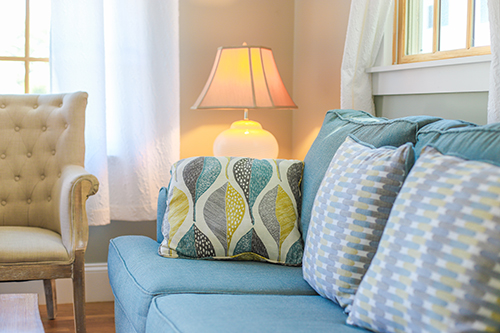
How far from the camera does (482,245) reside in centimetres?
82

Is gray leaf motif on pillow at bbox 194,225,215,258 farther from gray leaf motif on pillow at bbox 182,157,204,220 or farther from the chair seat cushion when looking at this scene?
the chair seat cushion

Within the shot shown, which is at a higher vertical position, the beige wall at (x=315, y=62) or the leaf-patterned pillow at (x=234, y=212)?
the beige wall at (x=315, y=62)

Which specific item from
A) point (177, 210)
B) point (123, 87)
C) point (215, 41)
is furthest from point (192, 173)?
point (215, 41)

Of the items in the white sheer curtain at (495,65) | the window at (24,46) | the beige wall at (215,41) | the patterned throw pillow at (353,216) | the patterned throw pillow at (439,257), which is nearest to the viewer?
the patterned throw pillow at (439,257)

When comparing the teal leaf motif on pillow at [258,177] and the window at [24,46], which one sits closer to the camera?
the teal leaf motif on pillow at [258,177]

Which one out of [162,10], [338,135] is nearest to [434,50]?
[338,135]

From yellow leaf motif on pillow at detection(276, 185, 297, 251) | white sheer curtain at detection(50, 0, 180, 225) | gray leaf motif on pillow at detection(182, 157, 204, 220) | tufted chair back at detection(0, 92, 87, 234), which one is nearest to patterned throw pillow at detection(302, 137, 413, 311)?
yellow leaf motif on pillow at detection(276, 185, 297, 251)

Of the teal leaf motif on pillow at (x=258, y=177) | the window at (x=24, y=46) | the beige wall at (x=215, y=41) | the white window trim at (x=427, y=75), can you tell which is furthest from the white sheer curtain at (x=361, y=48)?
the window at (x=24, y=46)

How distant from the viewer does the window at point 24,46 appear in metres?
2.54

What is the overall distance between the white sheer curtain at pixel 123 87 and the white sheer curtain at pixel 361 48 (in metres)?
0.92

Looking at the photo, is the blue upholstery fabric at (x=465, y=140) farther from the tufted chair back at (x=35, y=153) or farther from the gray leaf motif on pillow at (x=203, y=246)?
the tufted chair back at (x=35, y=153)

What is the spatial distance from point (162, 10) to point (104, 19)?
0.29 m

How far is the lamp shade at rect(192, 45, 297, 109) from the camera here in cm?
215

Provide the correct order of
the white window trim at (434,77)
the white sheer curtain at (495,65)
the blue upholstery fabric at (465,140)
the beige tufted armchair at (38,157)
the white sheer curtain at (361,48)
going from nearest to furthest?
the blue upholstery fabric at (465,140), the white sheer curtain at (495,65), the white window trim at (434,77), the white sheer curtain at (361,48), the beige tufted armchair at (38,157)
